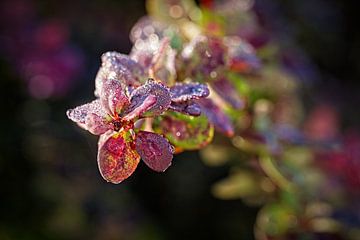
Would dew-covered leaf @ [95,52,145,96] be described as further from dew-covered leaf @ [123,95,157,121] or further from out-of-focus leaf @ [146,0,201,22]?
out-of-focus leaf @ [146,0,201,22]

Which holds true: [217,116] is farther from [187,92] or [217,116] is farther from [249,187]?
[249,187]

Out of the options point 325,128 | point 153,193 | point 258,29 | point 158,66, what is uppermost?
point 158,66

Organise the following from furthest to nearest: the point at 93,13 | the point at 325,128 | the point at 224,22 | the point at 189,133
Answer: the point at 93,13 → the point at 325,128 → the point at 224,22 → the point at 189,133

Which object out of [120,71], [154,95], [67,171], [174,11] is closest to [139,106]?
[154,95]

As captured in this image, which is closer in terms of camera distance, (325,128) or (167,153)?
(167,153)

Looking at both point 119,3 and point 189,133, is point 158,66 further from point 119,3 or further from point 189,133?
point 119,3

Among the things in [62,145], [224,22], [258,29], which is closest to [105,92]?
[224,22]

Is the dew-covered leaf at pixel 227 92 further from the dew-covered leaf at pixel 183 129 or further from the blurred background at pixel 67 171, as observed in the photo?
the blurred background at pixel 67 171

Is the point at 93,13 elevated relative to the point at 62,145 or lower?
elevated

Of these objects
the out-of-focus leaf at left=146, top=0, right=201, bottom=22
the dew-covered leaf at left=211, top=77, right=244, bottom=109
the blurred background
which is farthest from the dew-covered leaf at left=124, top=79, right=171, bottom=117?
the blurred background
